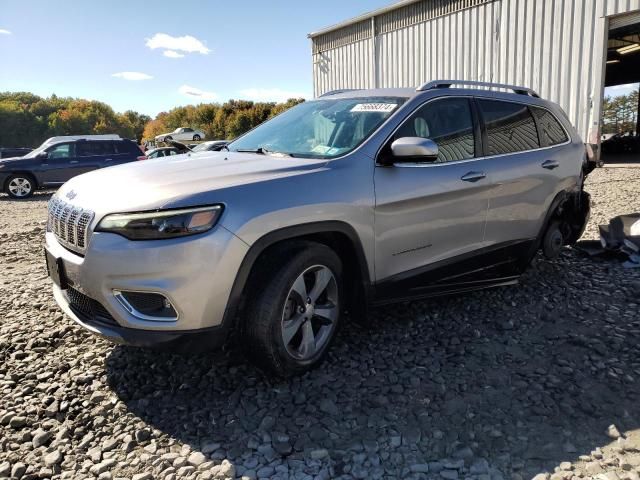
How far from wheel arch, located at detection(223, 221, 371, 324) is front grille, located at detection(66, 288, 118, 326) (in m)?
0.63

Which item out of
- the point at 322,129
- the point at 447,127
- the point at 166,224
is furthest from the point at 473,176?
the point at 166,224

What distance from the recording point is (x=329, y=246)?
3031 millimetres

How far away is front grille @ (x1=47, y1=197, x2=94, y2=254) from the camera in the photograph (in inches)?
101

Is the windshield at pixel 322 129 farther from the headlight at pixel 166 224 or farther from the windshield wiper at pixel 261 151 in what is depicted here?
the headlight at pixel 166 224

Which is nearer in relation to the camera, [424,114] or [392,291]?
[392,291]

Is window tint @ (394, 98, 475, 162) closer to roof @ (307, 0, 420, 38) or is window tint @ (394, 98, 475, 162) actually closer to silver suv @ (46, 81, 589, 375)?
silver suv @ (46, 81, 589, 375)

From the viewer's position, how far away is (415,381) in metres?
2.93

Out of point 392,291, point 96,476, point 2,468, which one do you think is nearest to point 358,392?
point 392,291

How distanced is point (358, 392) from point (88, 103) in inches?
4913

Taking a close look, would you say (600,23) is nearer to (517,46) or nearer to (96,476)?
(517,46)

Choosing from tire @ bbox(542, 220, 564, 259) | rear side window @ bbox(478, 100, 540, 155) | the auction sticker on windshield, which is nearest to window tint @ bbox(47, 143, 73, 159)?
the auction sticker on windshield

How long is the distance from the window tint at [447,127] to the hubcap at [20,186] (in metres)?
14.4

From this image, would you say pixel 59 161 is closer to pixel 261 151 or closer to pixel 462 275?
pixel 261 151

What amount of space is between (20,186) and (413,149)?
48.7 ft
